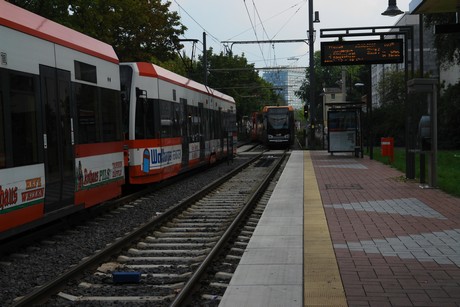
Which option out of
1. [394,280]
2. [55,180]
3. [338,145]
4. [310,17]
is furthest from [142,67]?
[310,17]

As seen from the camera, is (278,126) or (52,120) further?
(278,126)

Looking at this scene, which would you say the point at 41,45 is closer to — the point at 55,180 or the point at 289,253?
the point at 55,180

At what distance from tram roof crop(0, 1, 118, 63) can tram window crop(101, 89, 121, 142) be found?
69cm

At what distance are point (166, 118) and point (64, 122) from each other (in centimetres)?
729

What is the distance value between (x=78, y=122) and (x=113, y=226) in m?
1.94

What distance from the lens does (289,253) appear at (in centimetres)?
732

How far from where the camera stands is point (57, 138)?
8.83m

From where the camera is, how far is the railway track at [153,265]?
19.1 feet

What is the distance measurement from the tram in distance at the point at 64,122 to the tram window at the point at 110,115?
2 cm

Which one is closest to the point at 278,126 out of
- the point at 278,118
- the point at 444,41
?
the point at 278,118

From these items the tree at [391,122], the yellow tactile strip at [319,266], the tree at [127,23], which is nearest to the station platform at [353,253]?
the yellow tactile strip at [319,266]

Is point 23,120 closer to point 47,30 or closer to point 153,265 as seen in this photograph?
point 47,30

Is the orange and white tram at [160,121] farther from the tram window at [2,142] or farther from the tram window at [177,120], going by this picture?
the tram window at [2,142]

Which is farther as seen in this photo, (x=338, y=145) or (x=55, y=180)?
(x=338, y=145)
